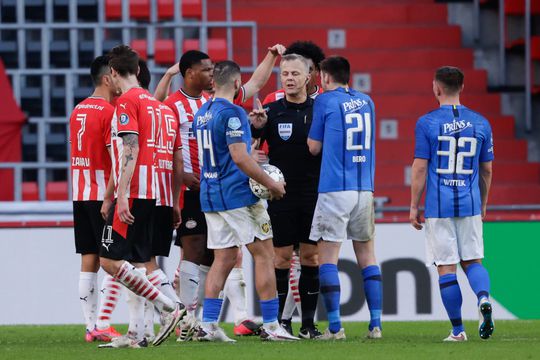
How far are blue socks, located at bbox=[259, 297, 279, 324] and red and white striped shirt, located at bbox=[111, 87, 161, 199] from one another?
1052 mm

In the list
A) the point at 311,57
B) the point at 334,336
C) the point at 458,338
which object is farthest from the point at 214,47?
the point at 458,338

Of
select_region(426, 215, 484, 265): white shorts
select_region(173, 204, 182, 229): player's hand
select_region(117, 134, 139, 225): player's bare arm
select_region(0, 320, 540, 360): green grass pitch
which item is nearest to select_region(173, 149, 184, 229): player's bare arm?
select_region(173, 204, 182, 229): player's hand

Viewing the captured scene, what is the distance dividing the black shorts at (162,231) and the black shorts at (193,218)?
58 cm

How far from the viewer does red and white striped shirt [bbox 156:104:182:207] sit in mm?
8797

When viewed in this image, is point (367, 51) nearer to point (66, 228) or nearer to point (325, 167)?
point (66, 228)

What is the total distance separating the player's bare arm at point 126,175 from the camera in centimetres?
838

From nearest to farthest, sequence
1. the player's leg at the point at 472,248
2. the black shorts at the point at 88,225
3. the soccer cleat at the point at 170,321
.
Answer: the soccer cleat at the point at 170,321 < the player's leg at the point at 472,248 < the black shorts at the point at 88,225

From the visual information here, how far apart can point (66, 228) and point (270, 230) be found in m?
4.13

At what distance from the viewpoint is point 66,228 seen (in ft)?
41.0

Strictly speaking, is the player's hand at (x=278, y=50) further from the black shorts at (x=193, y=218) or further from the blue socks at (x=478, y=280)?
the blue socks at (x=478, y=280)

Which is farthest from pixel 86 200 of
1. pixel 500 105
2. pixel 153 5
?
pixel 500 105

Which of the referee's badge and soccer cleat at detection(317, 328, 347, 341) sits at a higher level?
the referee's badge

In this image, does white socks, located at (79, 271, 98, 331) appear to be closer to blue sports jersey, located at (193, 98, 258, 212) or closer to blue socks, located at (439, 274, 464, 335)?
blue sports jersey, located at (193, 98, 258, 212)

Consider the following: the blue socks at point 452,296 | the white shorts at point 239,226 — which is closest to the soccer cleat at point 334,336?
the blue socks at point 452,296
